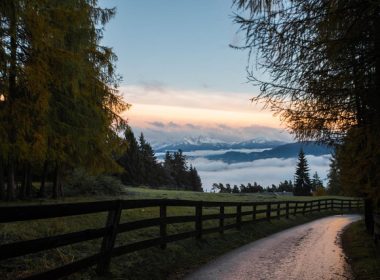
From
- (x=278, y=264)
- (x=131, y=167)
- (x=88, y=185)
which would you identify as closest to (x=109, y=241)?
(x=278, y=264)

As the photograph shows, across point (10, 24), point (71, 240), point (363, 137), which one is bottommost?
point (71, 240)

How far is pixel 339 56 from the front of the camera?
6.92 meters

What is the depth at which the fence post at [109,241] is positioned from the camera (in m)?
7.57

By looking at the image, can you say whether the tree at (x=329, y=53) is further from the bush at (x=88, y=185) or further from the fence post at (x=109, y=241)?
the bush at (x=88, y=185)

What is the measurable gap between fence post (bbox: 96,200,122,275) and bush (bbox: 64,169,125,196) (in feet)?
57.4

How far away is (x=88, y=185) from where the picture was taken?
86.5 feet

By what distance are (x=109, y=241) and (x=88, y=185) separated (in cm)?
1912

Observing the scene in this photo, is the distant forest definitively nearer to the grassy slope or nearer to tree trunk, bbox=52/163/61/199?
tree trunk, bbox=52/163/61/199

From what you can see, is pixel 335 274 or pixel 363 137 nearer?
pixel 363 137

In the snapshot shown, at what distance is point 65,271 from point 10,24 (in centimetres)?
685

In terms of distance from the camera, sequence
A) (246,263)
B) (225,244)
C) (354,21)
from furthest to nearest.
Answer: (225,244) → (246,263) → (354,21)

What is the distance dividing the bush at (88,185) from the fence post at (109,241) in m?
17.5

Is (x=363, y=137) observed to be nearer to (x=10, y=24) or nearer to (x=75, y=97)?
(x=10, y=24)

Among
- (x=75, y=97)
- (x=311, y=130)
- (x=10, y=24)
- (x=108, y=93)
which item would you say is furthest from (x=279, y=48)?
(x=108, y=93)
